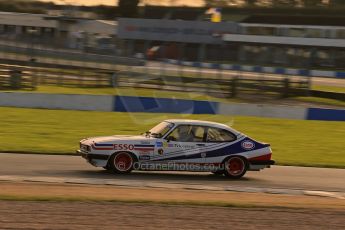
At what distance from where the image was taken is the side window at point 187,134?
1272cm

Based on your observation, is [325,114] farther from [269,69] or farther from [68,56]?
[68,56]

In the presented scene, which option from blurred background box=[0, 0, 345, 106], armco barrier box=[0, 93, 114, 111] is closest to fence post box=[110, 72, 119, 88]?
blurred background box=[0, 0, 345, 106]

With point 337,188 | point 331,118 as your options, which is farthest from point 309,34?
point 337,188

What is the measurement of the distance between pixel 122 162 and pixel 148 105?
39.8 feet

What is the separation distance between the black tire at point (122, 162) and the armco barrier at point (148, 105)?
11959mm

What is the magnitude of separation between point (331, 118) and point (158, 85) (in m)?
9.32

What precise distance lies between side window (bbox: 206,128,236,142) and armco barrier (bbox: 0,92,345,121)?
1141cm

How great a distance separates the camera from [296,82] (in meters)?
34.2

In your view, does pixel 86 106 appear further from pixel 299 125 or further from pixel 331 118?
pixel 331 118

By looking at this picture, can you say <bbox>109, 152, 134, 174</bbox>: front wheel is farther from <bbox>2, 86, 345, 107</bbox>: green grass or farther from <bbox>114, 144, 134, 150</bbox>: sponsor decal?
<bbox>2, 86, 345, 107</bbox>: green grass

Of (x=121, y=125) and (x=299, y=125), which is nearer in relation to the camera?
(x=121, y=125)

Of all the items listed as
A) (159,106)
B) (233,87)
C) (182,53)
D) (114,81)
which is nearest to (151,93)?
(114,81)

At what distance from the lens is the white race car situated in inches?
482

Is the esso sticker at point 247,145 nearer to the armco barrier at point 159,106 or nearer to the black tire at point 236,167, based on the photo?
the black tire at point 236,167
